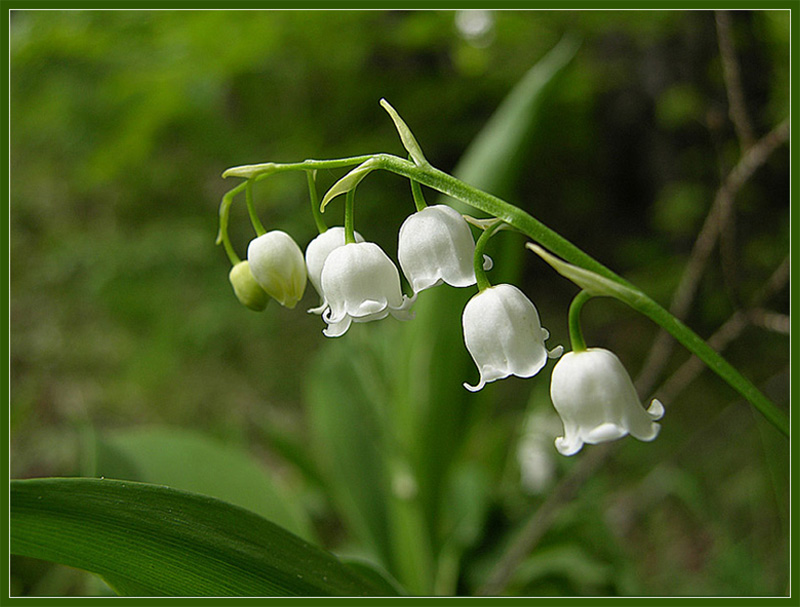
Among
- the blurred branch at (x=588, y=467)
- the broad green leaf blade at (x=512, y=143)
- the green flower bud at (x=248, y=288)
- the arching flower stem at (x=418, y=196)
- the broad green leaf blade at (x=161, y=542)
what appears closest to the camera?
the broad green leaf blade at (x=161, y=542)

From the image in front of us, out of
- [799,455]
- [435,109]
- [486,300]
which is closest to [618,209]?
[435,109]

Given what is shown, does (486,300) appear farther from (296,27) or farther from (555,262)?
(296,27)

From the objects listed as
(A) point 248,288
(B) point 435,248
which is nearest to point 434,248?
(B) point 435,248

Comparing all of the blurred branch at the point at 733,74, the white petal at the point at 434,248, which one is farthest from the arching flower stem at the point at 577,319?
the blurred branch at the point at 733,74

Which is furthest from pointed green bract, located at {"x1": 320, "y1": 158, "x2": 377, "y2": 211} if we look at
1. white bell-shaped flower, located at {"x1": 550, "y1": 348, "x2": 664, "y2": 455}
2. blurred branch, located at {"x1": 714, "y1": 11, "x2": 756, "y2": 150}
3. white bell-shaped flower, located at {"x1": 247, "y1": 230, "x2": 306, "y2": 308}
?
blurred branch, located at {"x1": 714, "y1": 11, "x2": 756, "y2": 150}

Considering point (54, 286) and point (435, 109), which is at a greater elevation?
point (435, 109)

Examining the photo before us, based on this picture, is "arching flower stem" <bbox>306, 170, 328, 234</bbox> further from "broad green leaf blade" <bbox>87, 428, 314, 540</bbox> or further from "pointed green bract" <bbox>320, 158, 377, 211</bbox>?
"broad green leaf blade" <bbox>87, 428, 314, 540</bbox>

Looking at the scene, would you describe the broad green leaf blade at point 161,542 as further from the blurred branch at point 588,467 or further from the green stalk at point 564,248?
the blurred branch at point 588,467
